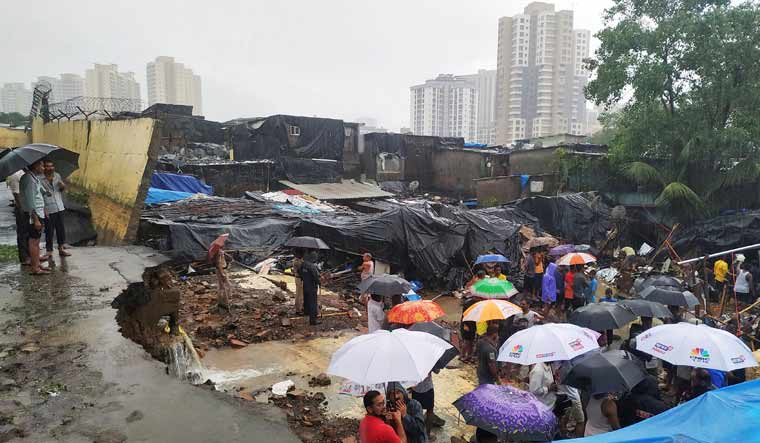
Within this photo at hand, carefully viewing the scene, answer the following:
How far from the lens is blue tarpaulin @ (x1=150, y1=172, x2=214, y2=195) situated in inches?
682

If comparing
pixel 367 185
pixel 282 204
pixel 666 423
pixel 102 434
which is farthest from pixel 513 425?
pixel 367 185

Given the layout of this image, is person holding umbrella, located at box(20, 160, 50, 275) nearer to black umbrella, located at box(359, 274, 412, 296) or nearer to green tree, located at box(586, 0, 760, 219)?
black umbrella, located at box(359, 274, 412, 296)

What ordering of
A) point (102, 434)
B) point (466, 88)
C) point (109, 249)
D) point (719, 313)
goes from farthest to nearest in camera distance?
1. point (466, 88)
2. point (719, 313)
3. point (109, 249)
4. point (102, 434)

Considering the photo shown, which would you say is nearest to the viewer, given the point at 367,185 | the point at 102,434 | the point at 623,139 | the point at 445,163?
the point at 102,434

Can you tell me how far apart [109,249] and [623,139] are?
63.4ft

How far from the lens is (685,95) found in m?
19.6

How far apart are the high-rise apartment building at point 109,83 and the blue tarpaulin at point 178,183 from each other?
61597mm

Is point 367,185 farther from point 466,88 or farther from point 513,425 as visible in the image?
point 466,88

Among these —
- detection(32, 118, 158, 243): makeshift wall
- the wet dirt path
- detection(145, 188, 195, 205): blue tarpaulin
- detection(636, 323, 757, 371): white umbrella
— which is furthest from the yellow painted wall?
detection(636, 323, 757, 371): white umbrella

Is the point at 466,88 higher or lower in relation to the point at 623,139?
higher

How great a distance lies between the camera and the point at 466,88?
9019 centimetres

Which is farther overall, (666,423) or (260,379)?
(260,379)

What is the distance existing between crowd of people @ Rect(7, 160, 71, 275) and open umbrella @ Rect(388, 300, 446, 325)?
4665 millimetres

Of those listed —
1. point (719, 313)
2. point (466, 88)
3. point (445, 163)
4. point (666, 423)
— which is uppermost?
point (466, 88)
